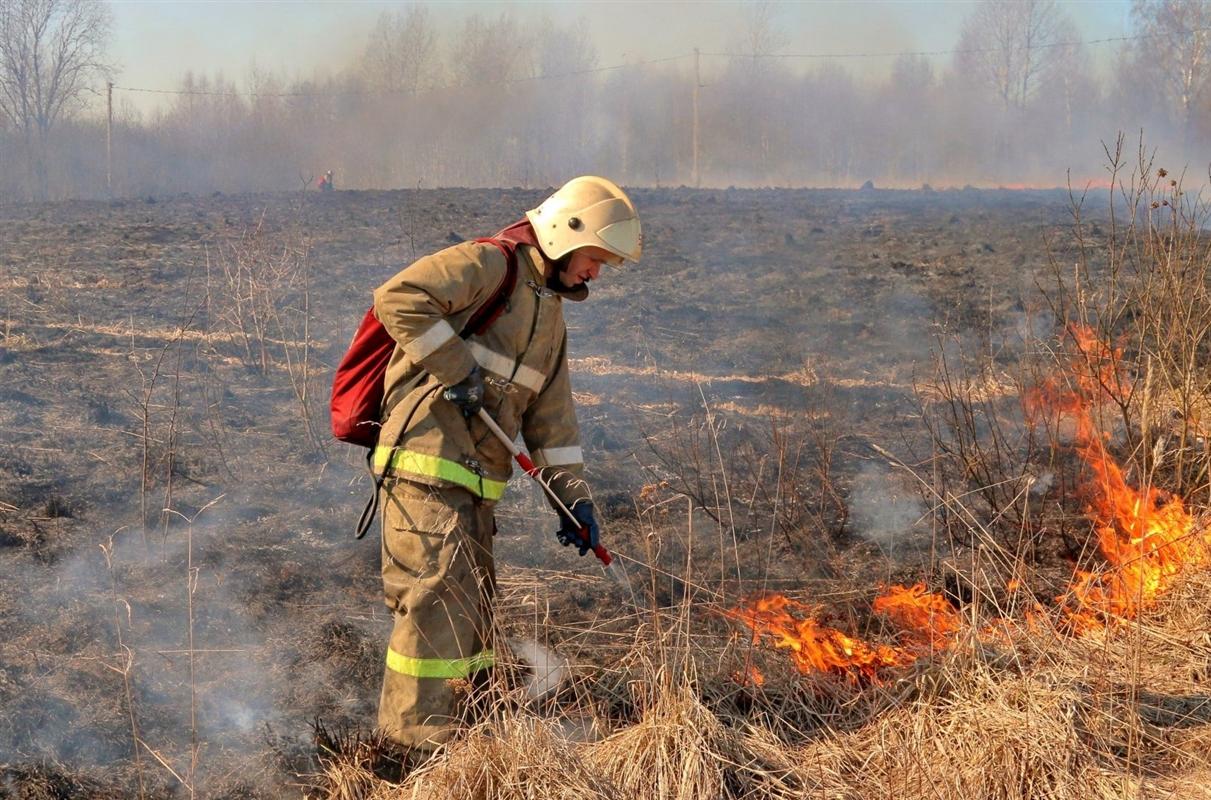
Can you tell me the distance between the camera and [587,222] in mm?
3348

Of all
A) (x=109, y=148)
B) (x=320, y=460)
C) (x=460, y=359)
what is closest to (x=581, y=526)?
(x=460, y=359)

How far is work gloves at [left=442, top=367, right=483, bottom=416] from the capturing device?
322cm

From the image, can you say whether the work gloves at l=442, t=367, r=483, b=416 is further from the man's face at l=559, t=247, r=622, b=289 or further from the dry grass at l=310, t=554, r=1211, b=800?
the dry grass at l=310, t=554, r=1211, b=800

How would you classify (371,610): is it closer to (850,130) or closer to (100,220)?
(100,220)

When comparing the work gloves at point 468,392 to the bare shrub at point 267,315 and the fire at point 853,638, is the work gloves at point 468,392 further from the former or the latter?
the bare shrub at point 267,315

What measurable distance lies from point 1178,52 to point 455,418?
1663 inches

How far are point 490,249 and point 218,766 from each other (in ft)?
6.21

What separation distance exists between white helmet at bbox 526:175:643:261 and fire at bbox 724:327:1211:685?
1.35 m

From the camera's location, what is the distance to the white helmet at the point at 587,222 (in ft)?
11.0

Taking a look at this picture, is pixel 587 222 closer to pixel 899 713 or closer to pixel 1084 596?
pixel 899 713

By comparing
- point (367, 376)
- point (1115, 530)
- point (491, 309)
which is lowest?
point (1115, 530)

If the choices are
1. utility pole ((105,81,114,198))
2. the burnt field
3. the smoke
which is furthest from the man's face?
utility pole ((105,81,114,198))

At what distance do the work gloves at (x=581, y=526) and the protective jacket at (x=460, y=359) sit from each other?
0.06 meters

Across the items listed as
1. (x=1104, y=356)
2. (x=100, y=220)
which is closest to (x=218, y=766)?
(x=1104, y=356)
